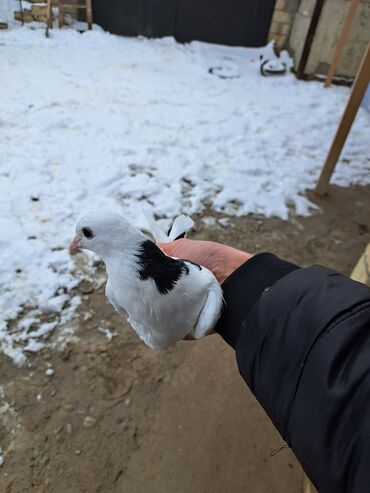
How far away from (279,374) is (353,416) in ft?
0.87

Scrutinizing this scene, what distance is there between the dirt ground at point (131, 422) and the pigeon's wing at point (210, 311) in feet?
2.80

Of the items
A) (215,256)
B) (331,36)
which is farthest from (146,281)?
(331,36)

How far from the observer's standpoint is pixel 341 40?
6.74 metres

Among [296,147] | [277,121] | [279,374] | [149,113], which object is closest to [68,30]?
[149,113]

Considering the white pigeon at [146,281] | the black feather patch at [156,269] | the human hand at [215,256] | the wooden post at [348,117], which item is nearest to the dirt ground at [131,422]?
the human hand at [215,256]

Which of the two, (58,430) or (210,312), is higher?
(210,312)

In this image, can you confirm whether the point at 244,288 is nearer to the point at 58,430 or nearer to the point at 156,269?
the point at 156,269

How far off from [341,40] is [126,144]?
428 cm

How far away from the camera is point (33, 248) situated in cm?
335

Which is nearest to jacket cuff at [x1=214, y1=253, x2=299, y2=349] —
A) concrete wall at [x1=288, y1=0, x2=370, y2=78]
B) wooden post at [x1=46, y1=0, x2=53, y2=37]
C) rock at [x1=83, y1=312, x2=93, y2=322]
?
Answer: rock at [x1=83, y1=312, x2=93, y2=322]

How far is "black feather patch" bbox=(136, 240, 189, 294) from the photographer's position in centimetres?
166

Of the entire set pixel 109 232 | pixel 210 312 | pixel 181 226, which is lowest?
pixel 181 226

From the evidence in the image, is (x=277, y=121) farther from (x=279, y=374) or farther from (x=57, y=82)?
(x=279, y=374)

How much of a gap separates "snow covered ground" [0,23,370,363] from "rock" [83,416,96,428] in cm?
61
